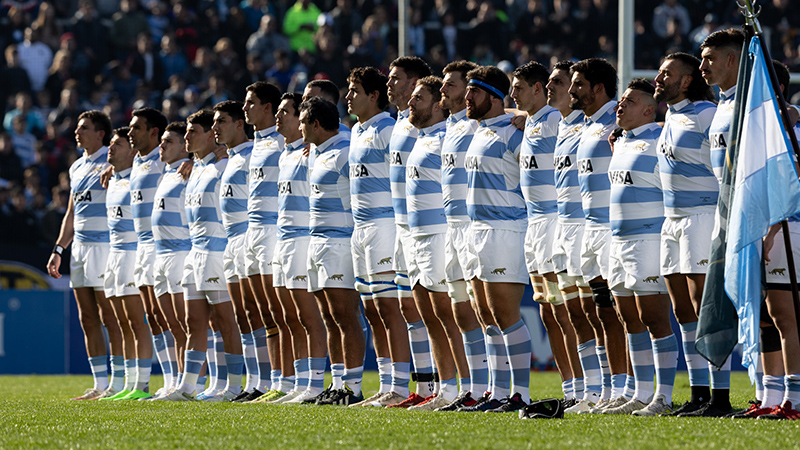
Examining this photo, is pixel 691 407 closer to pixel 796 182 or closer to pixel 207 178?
pixel 796 182

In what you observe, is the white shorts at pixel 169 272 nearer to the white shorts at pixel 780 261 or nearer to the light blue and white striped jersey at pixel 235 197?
the light blue and white striped jersey at pixel 235 197

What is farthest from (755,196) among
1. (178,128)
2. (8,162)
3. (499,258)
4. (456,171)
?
(8,162)

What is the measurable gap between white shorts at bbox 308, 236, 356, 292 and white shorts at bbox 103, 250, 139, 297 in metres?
2.74

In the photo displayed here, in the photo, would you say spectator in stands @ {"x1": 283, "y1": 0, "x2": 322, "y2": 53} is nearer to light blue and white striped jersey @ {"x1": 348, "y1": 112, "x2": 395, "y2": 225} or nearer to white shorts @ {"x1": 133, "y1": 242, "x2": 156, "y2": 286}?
white shorts @ {"x1": 133, "y1": 242, "x2": 156, "y2": 286}

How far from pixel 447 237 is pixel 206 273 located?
2.90m

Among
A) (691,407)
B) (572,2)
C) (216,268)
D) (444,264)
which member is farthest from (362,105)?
(572,2)

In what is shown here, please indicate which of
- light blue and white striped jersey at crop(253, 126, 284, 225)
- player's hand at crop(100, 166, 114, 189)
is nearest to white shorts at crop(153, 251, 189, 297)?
light blue and white striped jersey at crop(253, 126, 284, 225)

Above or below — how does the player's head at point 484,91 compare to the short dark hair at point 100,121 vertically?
below

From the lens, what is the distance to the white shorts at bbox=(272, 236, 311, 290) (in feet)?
30.8

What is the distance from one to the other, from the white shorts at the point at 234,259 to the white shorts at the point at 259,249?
0.09m

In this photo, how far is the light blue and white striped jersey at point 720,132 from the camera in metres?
7.07

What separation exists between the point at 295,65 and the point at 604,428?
12806 mm

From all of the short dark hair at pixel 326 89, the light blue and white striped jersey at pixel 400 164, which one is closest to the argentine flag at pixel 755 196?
the light blue and white striped jersey at pixel 400 164

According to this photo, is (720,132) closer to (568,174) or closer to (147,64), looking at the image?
(568,174)
